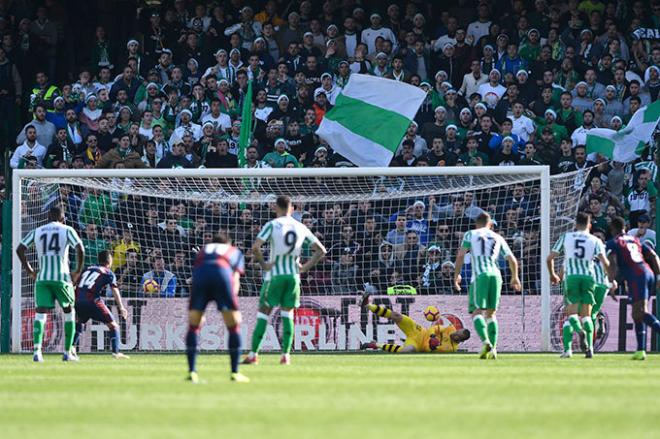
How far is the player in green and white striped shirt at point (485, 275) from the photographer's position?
685 inches

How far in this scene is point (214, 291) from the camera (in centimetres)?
1234

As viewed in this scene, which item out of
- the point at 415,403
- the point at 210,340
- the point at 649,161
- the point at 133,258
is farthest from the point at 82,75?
the point at 415,403

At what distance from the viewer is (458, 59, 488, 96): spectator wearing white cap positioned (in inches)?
974

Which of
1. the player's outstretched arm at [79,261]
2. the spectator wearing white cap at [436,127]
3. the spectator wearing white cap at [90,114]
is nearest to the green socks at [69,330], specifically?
the player's outstretched arm at [79,261]

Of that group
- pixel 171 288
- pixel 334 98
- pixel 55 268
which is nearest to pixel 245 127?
pixel 334 98

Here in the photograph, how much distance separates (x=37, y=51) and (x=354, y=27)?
22.1 feet

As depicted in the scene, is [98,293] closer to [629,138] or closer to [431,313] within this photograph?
[431,313]

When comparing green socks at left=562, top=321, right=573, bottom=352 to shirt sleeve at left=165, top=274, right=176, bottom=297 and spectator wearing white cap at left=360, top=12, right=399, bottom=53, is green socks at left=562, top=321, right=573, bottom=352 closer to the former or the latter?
shirt sleeve at left=165, top=274, right=176, bottom=297

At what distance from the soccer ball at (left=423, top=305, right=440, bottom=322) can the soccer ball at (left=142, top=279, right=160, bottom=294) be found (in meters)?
4.41

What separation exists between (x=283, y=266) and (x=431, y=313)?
5.49 metres

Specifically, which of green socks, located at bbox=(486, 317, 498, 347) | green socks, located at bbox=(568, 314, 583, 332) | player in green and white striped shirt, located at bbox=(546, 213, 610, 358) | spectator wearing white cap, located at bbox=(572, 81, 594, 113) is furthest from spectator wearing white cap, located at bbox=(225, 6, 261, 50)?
green socks, located at bbox=(568, 314, 583, 332)

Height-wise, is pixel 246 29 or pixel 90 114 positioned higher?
pixel 246 29

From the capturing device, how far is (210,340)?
2106 centimetres

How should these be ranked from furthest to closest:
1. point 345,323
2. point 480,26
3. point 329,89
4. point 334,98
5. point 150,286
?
point 480,26
point 329,89
point 334,98
point 150,286
point 345,323
